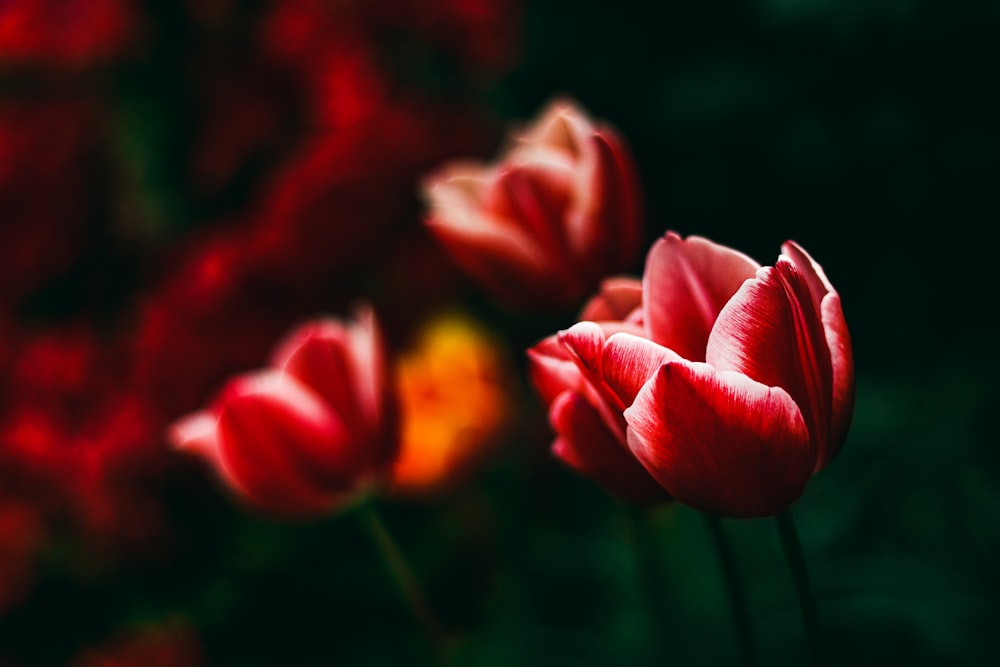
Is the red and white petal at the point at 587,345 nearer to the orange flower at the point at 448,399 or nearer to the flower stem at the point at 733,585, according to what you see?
the flower stem at the point at 733,585

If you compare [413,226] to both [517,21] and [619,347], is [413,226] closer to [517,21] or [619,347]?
[517,21]

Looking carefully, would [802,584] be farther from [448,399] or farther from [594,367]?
[448,399]

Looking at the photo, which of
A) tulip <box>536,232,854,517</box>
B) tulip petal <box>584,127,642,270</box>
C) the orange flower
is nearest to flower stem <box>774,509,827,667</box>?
tulip <box>536,232,854,517</box>

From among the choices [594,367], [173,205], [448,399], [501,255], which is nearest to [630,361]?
[594,367]

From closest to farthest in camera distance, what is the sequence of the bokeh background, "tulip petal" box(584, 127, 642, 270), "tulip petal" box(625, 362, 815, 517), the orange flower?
"tulip petal" box(625, 362, 815, 517)
"tulip petal" box(584, 127, 642, 270)
the bokeh background
the orange flower

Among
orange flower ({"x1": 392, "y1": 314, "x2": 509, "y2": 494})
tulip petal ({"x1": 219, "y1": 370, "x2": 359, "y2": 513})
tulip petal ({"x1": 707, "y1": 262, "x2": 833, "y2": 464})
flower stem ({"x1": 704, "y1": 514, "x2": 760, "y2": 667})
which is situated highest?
tulip petal ({"x1": 707, "y1": 262, "x2": 833, "y2": 464})

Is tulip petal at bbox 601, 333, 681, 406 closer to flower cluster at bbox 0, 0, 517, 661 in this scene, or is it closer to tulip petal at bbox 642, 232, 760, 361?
tulip petal at bbox 642, 232, 760, 361

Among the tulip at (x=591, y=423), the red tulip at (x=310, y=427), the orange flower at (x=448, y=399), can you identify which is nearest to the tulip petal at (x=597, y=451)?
the tulip at (x=591, y=423)

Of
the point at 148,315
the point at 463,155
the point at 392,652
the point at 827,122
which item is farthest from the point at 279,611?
the point at 827,122
